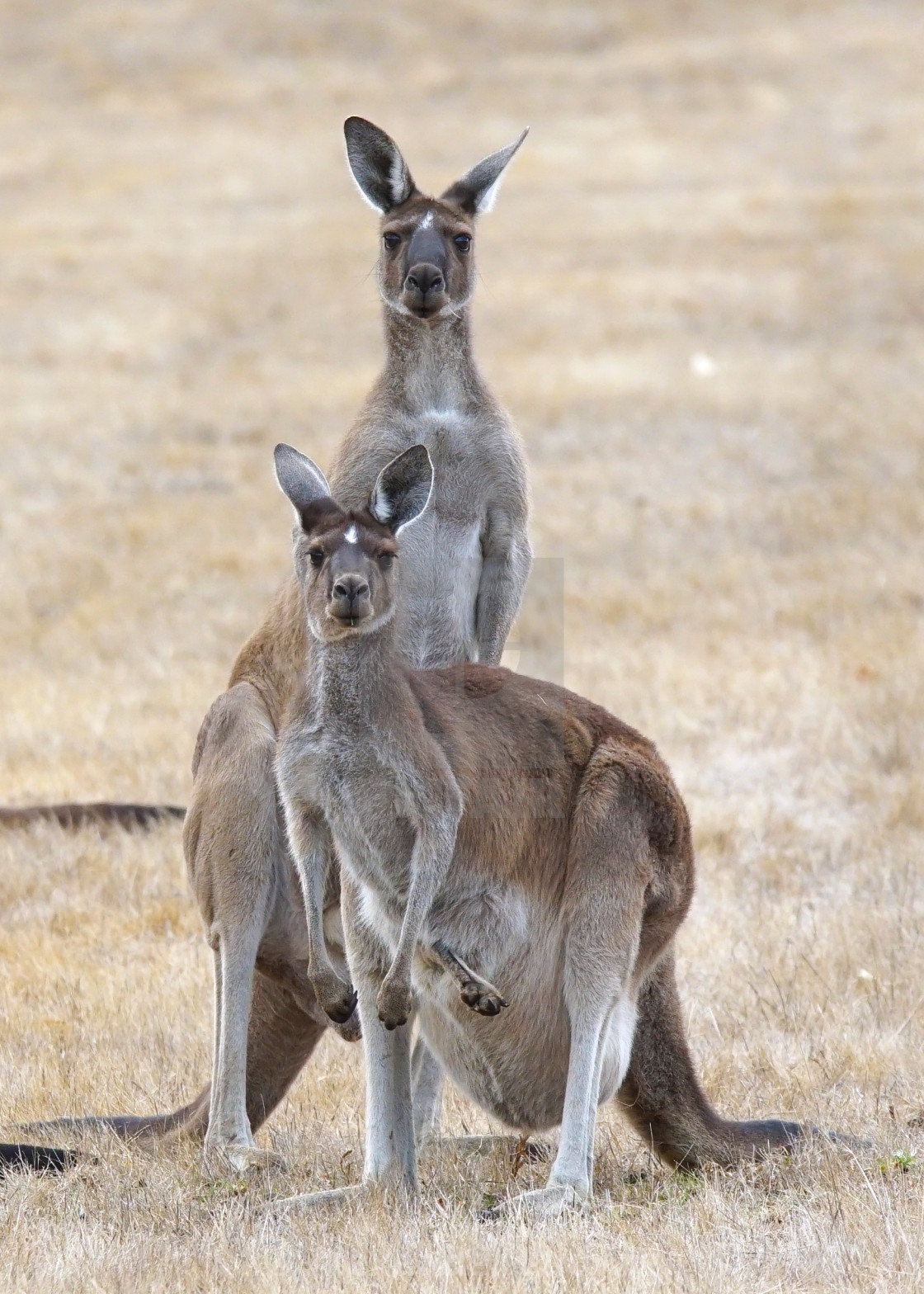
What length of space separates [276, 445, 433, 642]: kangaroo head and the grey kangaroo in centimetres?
45

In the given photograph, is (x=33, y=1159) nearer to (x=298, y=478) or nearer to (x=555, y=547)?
(x=298, y=478)

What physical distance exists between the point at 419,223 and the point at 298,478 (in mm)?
1015

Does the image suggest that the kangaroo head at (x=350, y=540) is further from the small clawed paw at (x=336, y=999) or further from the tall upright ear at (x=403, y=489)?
the small clawed paw at (x=336, y=999)

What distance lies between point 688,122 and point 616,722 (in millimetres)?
27269

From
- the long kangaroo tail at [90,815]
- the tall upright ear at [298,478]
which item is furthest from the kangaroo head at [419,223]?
the long kangaroo tail at [90,815]

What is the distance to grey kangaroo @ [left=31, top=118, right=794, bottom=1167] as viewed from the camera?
3.99 meters

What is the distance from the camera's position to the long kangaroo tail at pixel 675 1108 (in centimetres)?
391

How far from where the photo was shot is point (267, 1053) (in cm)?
427

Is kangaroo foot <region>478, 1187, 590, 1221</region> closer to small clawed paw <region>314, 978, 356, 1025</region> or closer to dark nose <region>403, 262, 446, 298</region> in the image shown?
small clawed paw <region>314, 978, 356, 1025</region>

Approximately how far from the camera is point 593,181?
2636 cm

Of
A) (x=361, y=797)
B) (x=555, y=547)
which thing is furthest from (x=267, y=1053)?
(x=555, y=547)

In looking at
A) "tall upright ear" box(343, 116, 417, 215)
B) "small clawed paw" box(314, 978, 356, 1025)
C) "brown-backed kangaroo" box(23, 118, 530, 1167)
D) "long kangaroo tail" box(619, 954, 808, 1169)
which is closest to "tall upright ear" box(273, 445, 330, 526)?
"brown-backed kangaroo" box(23, 118, 530, 1167)

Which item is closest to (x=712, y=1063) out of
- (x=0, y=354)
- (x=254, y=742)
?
(x=254, y=742)

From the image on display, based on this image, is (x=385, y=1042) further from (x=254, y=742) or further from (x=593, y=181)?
(x=593, y=181)
